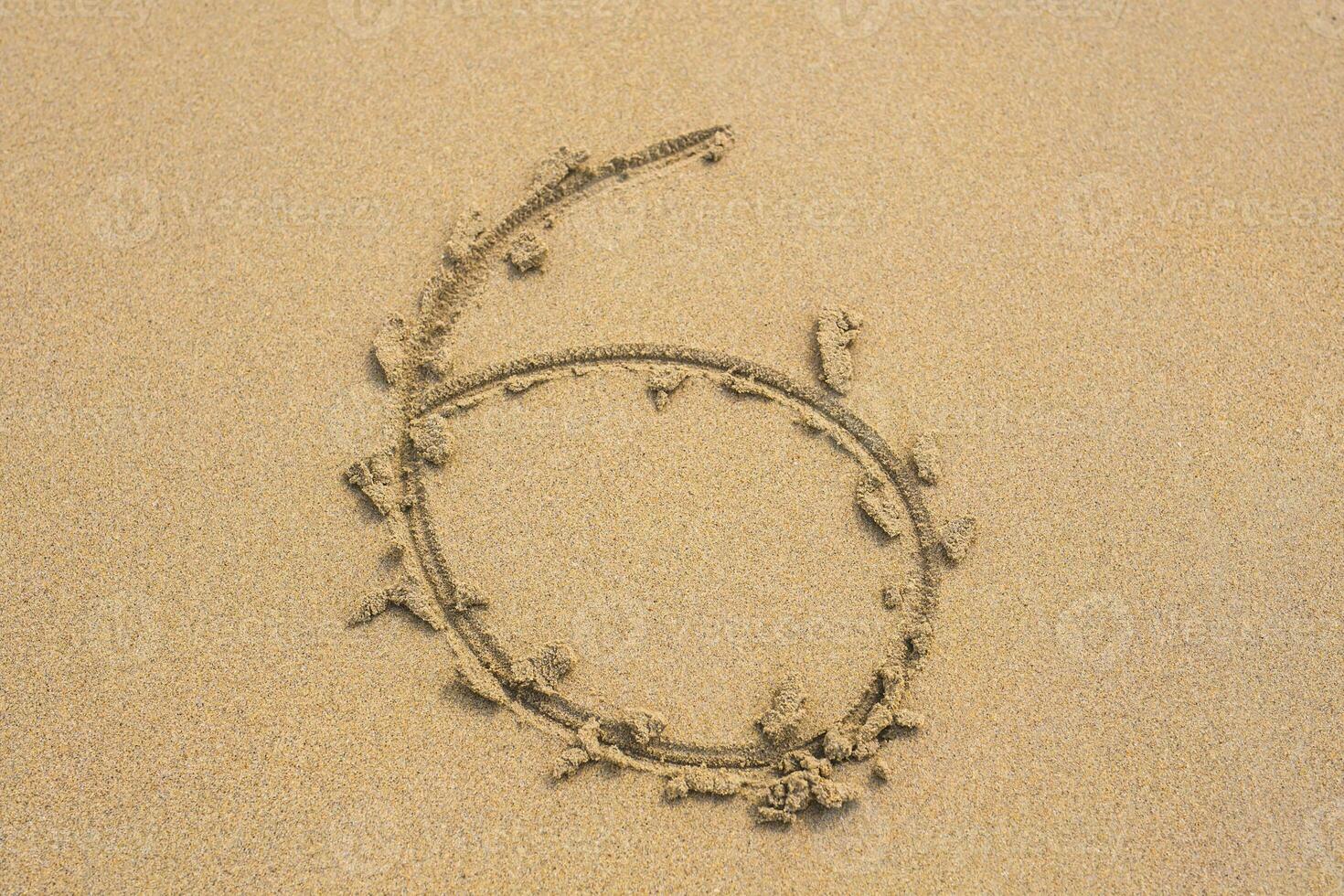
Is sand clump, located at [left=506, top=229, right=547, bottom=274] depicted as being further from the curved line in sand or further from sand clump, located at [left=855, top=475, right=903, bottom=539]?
sand clump, located at [left=855, top=475, right=903, bottom=539]

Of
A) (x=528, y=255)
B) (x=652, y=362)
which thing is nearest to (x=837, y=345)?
(x=652, y=362)

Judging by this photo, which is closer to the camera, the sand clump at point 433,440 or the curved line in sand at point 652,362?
the curved line in sand at point 652,362

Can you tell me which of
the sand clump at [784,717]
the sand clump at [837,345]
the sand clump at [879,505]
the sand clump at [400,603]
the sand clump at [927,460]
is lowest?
the sand clump at [784,717]

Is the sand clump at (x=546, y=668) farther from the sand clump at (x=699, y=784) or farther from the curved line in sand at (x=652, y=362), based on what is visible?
the sand clump at (x=699, y=784)

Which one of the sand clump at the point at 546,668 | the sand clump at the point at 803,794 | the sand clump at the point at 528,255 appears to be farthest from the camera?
the sand clump at the point at 528,255

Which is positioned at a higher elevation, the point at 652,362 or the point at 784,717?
the point at 652,362

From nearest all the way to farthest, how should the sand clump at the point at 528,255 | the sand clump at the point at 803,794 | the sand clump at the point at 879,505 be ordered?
the sand clump at the point at 803,794
the sand clump at the point at 879,505
the sand clump at the point at 528,255

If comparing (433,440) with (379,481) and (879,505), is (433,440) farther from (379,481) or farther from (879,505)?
(879,505)

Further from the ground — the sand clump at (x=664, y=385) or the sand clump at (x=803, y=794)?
the sand clump at (x=664, y=385)

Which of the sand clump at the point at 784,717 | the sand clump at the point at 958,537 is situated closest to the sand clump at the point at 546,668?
the sand clump at the point at 784,717
